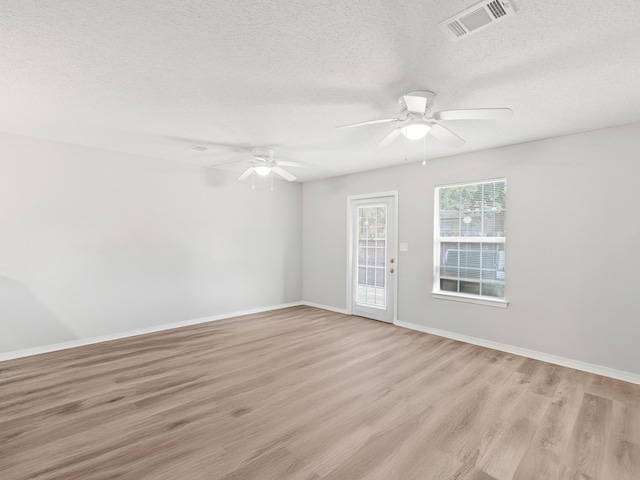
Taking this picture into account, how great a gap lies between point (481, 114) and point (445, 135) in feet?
1.76

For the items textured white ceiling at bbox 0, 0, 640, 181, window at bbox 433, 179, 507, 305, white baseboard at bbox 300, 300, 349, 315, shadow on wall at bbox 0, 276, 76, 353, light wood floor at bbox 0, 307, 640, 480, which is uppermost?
textured white ceiling at bbox 0, 0, 640, 181

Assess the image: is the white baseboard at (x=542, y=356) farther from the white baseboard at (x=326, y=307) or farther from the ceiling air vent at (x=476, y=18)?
the ceiling air vent at (x=476, y=18)

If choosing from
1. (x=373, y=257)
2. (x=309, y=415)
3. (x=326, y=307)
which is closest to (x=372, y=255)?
(x=373, y=257)

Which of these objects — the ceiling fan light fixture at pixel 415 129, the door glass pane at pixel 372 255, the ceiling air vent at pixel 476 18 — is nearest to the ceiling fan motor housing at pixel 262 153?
the ceiling fan light fixture at pixel 415 129

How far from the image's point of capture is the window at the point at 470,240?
4.14 metres

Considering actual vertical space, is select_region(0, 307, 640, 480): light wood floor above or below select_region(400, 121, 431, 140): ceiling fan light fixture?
below

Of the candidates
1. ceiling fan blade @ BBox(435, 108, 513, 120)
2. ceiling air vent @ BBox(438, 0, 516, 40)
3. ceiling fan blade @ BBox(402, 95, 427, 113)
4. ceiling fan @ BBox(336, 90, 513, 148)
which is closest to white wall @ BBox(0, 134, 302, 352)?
ceiling fan @ BBox(336, 90, 513, 148)

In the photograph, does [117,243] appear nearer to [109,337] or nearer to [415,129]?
[109,337]

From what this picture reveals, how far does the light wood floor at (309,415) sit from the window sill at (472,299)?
1.97 feet

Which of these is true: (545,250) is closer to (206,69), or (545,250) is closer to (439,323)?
(439,323)

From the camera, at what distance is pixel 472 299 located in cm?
428

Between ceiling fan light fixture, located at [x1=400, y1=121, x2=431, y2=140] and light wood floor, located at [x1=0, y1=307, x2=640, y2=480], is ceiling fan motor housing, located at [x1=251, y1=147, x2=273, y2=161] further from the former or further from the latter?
light wood floor, located at [x1=0, y1=307, x2=640, y2=480]

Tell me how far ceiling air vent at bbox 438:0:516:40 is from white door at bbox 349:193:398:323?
11.3 ft

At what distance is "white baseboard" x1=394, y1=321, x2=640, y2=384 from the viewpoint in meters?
→ 3.21
